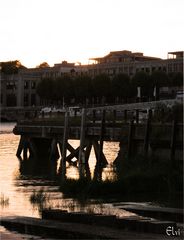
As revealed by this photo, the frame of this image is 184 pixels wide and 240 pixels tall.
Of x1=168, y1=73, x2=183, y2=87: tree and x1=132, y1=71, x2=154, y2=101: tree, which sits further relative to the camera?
x1=132, y1=71, x2=154, y2=101: tree

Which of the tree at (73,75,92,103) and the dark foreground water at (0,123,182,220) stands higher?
the tree at (73,75,92,103)

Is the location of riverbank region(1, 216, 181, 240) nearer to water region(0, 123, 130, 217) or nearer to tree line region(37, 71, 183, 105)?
water region(0, 123, 130, 217)

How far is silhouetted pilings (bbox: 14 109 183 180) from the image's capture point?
1399 inches

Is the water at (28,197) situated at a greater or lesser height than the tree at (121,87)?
lesser

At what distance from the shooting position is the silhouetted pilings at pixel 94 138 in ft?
117

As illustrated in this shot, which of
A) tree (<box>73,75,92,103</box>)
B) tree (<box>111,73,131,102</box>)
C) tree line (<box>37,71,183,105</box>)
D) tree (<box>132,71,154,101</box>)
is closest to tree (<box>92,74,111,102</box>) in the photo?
tree line (<box>37,71,183,105</box>)

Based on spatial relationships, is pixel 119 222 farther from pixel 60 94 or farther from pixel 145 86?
pixel 60 94

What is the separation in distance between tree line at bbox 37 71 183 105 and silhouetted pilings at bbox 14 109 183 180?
316 ft

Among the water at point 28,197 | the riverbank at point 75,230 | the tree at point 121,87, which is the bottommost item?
the water at point 28,197

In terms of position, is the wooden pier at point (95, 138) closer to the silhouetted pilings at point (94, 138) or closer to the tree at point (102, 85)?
the silhouetted pilings at point (94, 138)

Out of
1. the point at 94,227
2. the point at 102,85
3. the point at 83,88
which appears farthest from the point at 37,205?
the point at 83,88

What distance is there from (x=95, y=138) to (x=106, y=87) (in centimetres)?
12704

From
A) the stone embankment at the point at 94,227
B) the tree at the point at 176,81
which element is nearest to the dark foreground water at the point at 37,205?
the stone embankment at the point at 94,227

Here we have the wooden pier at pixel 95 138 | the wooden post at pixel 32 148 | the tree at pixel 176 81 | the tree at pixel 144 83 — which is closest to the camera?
the wooden pier at pixel 95 138
